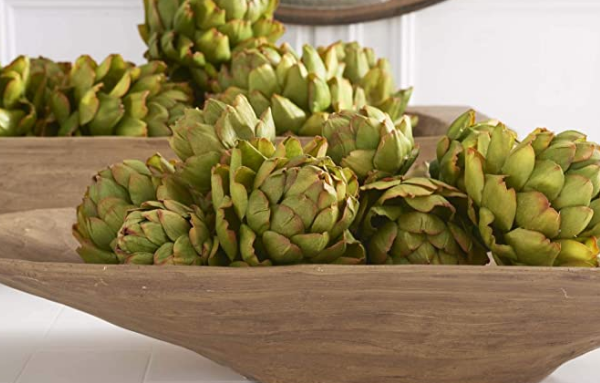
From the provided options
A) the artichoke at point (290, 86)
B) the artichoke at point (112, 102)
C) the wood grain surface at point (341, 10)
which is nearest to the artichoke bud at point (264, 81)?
the artichoke at point (290, 86)

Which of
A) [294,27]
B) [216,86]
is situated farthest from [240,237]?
[294,27]

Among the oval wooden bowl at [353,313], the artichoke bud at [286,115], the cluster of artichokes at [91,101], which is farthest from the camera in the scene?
the cluster of artichokes at [91,101]

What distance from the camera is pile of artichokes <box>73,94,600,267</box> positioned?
514mm

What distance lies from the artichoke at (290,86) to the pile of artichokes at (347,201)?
22cm

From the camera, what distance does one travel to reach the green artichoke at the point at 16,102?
0.89m

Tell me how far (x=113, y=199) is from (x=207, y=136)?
0.06m

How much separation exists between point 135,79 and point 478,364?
51cm

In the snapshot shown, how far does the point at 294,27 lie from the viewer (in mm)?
1813

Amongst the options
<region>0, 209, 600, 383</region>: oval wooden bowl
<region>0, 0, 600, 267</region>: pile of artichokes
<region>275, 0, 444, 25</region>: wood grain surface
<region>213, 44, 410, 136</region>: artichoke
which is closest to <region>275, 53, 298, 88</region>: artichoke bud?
<region>213, 44, 410, 136</region>: artichoke

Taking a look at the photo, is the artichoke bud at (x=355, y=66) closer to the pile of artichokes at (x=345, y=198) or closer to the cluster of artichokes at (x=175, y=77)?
the cluster of artichokes at (x=175, y=77)

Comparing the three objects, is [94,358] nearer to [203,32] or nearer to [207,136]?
[207,136]

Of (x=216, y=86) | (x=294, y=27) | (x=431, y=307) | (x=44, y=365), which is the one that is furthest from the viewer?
(x=294, y=27)

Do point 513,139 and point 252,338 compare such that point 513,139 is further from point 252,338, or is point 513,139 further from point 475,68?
point 475,68

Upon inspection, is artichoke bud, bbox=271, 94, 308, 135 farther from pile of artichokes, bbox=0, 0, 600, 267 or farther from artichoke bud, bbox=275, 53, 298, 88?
pile of artichokes, bbox=0, 0, 600, 267
